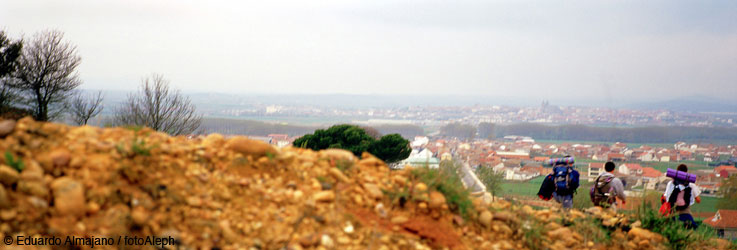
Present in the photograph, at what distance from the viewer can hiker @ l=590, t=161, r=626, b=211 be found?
367 inches

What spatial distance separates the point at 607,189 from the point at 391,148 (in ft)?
67.4

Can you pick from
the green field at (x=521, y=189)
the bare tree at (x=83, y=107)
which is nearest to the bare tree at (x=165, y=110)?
the bare tree at (x=83, y=107)

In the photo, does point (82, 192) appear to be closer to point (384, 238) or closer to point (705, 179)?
point (384, 238)

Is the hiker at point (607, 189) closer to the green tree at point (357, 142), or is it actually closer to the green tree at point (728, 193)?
the green tree at point (357, 142)

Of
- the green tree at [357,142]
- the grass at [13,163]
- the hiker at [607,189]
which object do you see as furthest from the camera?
the green tree at [357,142]

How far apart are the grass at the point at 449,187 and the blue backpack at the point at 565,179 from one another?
13.5ft

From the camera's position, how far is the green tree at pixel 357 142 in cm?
2884

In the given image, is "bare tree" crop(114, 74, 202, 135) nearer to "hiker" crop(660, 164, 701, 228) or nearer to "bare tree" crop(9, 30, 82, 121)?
"bare tree" crop(9, 30, 82, 121)

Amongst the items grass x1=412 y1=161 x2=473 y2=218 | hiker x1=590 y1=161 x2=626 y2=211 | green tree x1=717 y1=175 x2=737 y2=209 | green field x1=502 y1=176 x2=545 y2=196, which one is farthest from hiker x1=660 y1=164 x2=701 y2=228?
green tree x1=717 y1=175 x2=737 y2=209

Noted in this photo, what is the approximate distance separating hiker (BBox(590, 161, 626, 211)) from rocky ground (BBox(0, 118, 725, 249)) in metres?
3.55

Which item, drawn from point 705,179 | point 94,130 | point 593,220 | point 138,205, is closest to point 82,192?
point 138,205

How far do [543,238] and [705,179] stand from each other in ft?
101

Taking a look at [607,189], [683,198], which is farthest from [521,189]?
[683,198]

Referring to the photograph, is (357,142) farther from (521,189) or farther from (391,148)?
(521,189)
